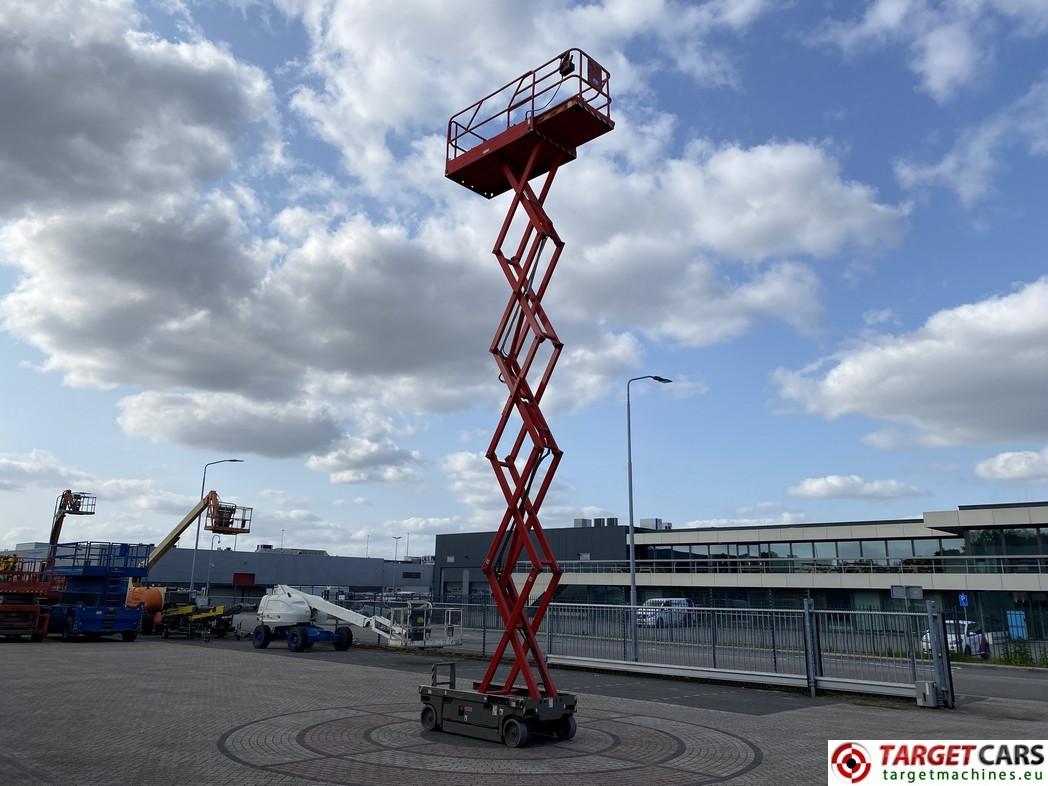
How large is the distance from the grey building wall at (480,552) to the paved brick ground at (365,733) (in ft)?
119

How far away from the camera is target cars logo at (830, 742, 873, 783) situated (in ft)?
29.8

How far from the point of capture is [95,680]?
18906 millimetres

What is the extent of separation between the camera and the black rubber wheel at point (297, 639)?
28688 mm

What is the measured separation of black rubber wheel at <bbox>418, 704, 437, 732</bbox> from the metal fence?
10.3 metres

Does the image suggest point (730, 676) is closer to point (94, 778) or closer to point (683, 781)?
point (683, 781)

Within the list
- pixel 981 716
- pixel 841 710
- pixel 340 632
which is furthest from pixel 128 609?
pixel 981 716

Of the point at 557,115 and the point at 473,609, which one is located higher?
the point at 557,115

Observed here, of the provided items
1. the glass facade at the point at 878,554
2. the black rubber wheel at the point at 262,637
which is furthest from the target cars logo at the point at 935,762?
the glass facade at the point at 878,554

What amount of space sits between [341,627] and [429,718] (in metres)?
18.5

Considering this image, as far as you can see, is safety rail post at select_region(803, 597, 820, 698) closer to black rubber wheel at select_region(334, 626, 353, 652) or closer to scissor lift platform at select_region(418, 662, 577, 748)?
scissor lift platform at select_region(418, 662, 577, 748)

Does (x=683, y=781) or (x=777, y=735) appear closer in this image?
(x=683, y=781)

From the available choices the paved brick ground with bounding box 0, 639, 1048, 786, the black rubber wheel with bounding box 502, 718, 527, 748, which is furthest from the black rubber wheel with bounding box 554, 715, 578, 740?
→ the black rubber wheel with bounding box 502, 718, 527, 748

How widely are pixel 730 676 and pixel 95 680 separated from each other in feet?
52.8

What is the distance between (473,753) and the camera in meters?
11.1
